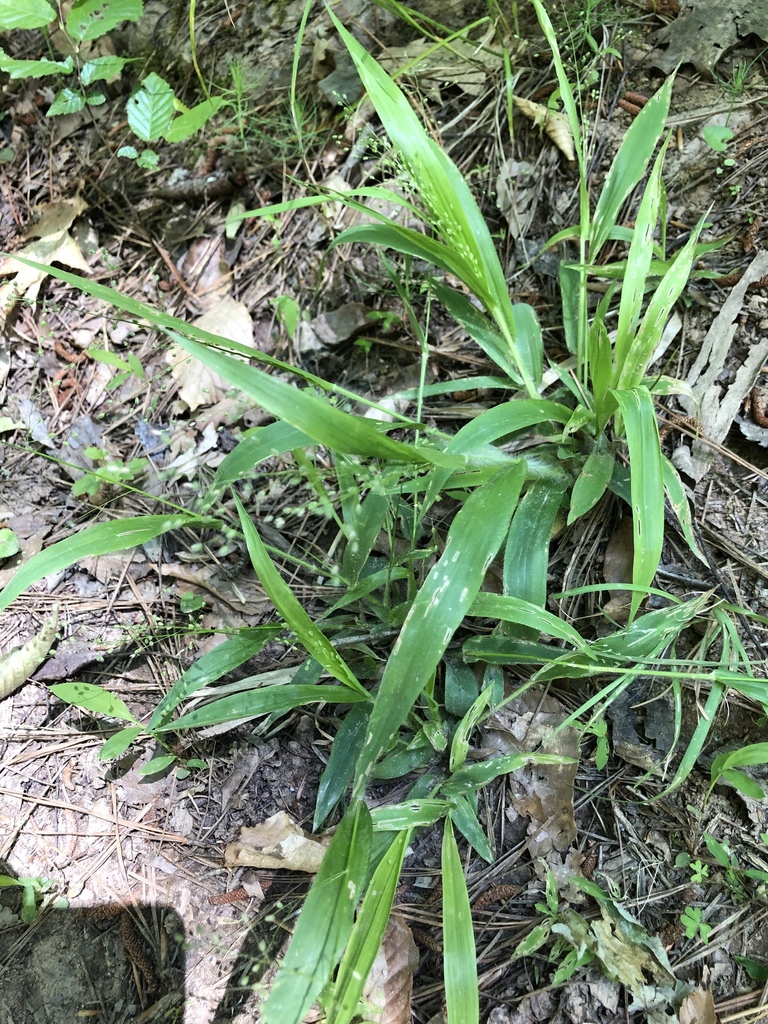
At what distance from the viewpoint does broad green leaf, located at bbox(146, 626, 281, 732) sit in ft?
3.68

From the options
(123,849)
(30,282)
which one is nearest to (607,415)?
(123,849)

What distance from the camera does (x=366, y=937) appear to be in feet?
2.77

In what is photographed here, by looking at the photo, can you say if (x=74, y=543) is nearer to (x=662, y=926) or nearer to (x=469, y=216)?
(x=469, y=216)

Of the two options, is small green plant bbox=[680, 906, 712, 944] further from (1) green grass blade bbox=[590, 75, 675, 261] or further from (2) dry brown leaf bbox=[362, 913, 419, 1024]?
(1) green grass blade bbox=[590, 75, 675, 261]

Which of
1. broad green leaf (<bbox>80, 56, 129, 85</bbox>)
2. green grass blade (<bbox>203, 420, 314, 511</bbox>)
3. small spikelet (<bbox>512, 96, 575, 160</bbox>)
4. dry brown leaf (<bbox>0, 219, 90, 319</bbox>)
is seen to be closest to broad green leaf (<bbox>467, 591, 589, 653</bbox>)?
green grass blade (<bbox>203, 420, 314, 511</bbox>)

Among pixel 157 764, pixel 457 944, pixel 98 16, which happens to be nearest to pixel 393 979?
pixel 457 944

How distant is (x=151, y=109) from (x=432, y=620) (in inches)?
63.5

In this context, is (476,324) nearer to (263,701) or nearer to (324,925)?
(263,701)

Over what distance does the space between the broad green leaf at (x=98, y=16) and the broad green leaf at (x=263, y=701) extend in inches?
69.0

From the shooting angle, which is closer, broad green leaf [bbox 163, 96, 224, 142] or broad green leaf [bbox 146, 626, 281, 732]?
broad green leaf [bbox 146, 626, 281, 732]

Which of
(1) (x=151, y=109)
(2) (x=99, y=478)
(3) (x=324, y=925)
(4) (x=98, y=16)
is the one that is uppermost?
(4) (x=98, y=16)

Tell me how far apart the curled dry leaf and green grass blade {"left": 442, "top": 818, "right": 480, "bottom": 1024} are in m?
0.96

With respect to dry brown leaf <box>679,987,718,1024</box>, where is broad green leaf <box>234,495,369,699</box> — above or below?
above

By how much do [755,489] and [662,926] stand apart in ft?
2.76
